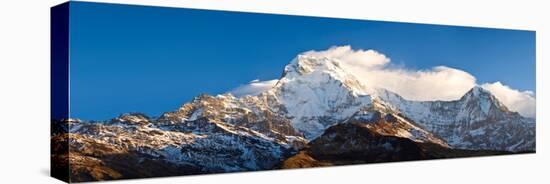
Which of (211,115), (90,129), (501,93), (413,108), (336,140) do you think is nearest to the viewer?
(90,129)

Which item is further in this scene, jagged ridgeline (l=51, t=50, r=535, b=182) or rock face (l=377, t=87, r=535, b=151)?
rock face (l=377, t=87, r=535, b=151)

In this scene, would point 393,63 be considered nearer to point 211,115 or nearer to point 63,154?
point 211,115

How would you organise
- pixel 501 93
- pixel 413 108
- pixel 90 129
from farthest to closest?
pixel 501 93
pixel 413 108
pixel 90 129

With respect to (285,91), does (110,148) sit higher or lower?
lower

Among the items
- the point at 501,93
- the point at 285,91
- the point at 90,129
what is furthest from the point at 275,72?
the point at 501,93

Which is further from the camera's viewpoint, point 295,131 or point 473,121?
point 473,121

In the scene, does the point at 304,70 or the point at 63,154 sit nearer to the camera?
the point at 63,154

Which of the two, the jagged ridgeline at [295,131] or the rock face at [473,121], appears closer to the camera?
the jagged ridgeline at [295,131]

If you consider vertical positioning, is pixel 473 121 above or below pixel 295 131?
above
